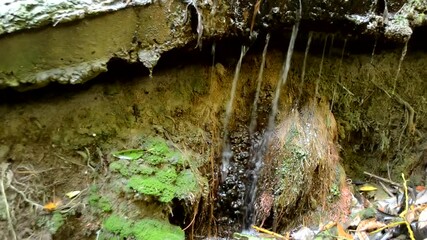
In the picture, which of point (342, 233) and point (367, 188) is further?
point (367, 188)

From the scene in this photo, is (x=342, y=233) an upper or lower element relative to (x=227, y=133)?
lower

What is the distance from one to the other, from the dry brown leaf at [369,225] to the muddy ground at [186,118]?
97 cm

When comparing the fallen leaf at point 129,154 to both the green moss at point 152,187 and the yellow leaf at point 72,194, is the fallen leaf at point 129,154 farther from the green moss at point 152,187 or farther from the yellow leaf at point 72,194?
the yellow leaf at point 72,194

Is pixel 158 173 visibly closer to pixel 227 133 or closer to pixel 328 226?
pixel 227 133

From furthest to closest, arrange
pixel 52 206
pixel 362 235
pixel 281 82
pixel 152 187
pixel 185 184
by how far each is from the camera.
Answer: pixel 281 82, pixel 362 235, pixel 185 184, pixel 152 187, pixel 52 206

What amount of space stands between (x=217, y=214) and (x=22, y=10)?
6.20ft

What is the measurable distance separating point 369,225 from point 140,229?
1523 millimetres

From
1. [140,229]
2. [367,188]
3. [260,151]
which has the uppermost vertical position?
[260,151]

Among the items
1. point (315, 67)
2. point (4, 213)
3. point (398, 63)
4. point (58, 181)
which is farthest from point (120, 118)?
point (398, 63)

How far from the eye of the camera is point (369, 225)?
3.12 metres

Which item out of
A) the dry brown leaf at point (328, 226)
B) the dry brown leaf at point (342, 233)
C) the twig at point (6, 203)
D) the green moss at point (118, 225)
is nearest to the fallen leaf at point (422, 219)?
the dry brown leaf at point (342, 233)

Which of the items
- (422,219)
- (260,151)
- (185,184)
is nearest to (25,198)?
(185,184)

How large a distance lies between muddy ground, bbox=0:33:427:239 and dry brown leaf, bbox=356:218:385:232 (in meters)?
0.97

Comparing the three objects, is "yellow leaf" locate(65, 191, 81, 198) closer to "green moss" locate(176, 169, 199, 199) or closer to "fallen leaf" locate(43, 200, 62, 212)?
"fallen leaf" locate(43, 200, 62, 212)
